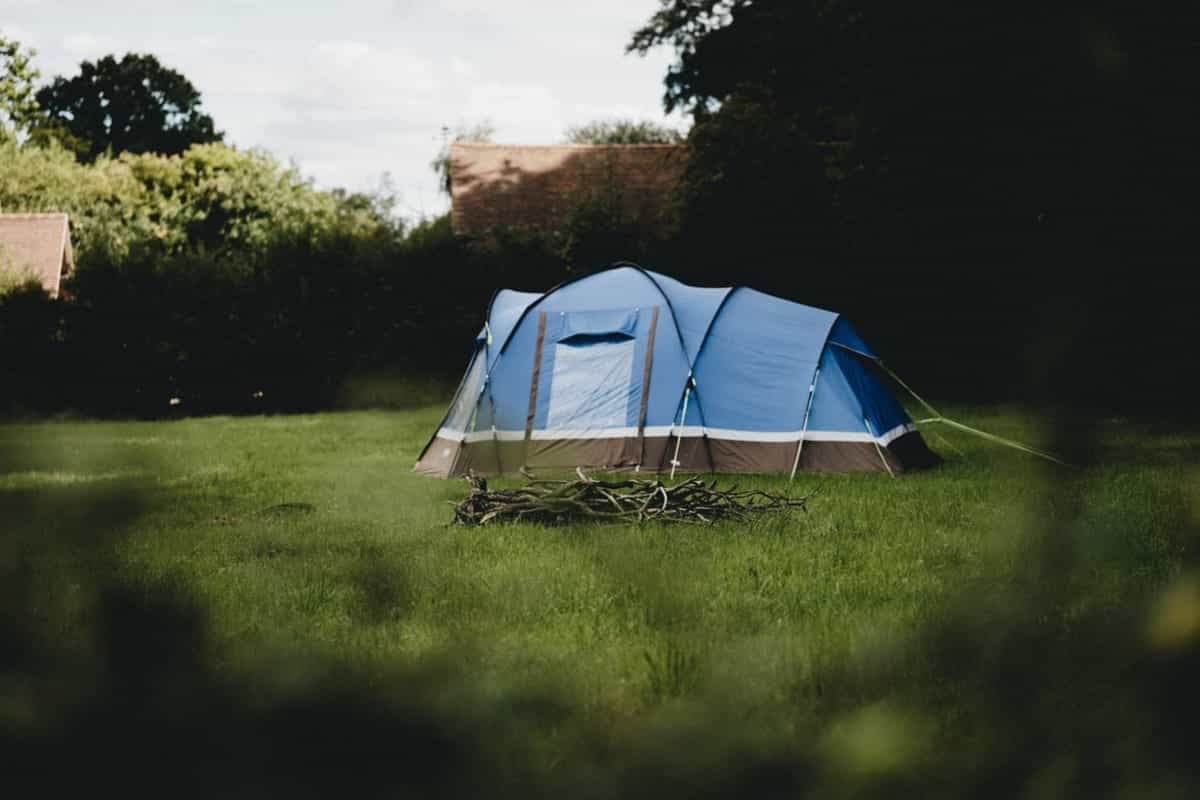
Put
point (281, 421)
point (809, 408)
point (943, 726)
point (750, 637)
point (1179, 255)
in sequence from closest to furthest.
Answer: point (943, 726) < point (750, 637) < point (1179, 255) < point (809, 408) < point (281, 421)

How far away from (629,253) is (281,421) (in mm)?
6596

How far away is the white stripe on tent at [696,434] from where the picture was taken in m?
8.87

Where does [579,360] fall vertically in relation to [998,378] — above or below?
below

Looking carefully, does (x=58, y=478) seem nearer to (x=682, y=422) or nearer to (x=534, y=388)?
(x=682, y=422)

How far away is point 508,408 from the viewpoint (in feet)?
30.8

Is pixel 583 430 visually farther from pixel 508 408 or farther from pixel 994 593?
pixel 994 593

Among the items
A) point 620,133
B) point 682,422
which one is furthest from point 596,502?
point 620,133

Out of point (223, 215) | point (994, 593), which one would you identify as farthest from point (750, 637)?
point (223, 215)

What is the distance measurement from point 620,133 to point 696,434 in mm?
38863

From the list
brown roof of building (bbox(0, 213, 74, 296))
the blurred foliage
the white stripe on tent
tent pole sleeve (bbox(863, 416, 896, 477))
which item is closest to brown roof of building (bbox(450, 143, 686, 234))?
the blurred foliage

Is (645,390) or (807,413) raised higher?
(645,390)

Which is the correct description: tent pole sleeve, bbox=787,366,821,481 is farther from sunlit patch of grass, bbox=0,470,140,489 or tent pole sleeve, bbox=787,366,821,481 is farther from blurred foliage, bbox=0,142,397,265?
blurred foliage, bbox=0,142,397,265

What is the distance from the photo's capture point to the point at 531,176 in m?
28.0

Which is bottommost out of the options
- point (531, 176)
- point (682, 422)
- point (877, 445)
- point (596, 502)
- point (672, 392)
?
point (877, 445)
